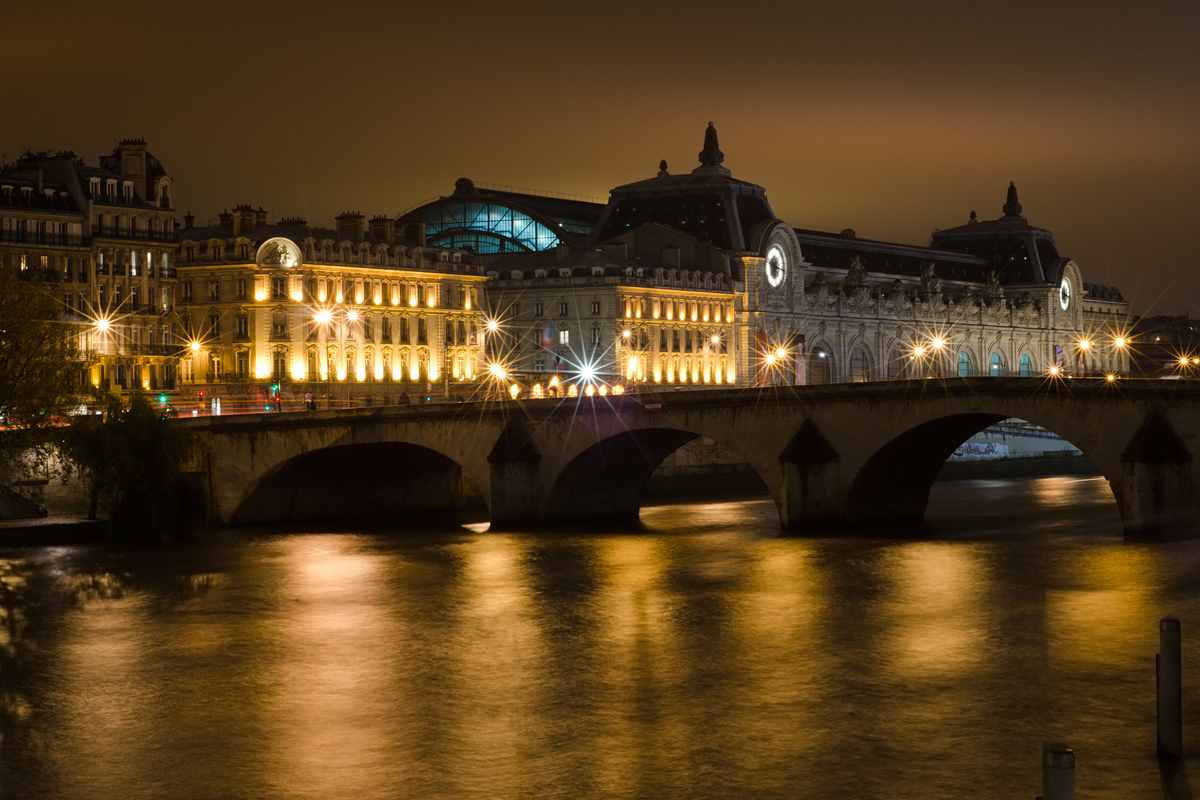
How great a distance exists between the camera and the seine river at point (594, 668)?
29.2 metres

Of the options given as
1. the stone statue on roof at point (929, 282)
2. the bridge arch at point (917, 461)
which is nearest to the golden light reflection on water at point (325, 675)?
the bridge arch at point (917, 461)

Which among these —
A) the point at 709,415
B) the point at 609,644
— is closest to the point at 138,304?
the point at 709,415

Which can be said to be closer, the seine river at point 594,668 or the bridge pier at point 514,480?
the seine river at point 594,668

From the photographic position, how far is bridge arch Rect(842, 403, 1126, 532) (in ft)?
196

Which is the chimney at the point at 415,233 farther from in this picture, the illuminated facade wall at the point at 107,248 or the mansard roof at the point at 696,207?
the mansard roof at the point at 696,207

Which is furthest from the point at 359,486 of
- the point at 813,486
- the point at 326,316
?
the point at 813,486

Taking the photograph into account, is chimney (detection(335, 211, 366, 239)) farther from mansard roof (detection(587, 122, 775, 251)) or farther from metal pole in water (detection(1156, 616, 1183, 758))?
metal pole in water (detection(1156, 616, 1183, 758))

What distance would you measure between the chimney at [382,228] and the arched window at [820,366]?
52.9m

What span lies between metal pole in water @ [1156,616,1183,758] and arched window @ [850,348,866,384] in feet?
461

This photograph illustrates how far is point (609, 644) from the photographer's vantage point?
1644 inches

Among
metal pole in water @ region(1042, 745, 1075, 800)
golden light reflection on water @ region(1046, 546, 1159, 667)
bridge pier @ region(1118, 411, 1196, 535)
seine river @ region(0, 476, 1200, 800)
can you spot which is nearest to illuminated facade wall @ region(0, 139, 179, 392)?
seine river @ region(0, 476, 1200, 800)

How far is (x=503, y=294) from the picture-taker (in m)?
134

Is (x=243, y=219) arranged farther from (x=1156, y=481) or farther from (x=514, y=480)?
(x=1156, y=481)

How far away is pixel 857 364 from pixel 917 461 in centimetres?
10223
